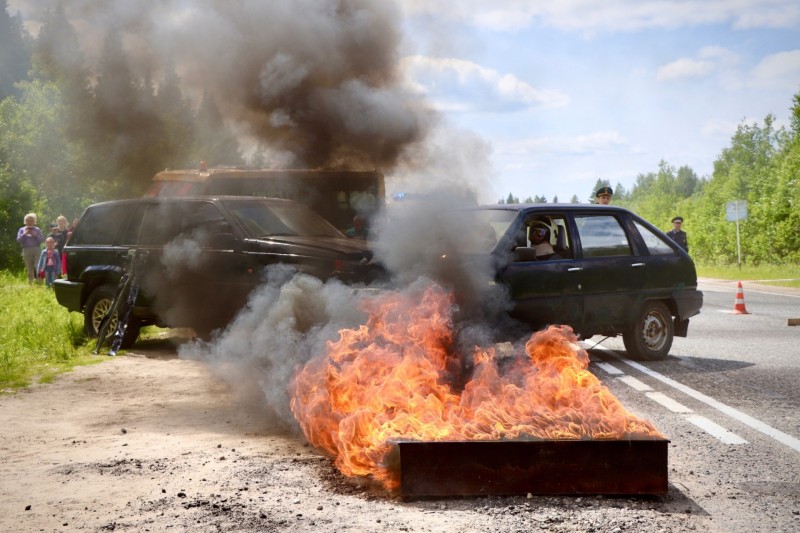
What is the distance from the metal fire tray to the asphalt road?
325 mm

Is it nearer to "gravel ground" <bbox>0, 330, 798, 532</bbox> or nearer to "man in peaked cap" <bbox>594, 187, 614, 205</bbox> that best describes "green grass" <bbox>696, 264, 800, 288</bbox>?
"man in peaked cap" <bbox>594, 187, 614, 205</bbox>

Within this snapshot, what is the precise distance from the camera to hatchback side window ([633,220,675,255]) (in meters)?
10.5

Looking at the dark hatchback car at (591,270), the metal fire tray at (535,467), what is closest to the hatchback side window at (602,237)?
the dark hatchback car at (591,270)

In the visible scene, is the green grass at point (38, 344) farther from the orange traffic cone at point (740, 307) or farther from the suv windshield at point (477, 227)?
the orange traffic cone at point (740, 307)

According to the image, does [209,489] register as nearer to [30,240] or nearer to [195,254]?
[195,254]

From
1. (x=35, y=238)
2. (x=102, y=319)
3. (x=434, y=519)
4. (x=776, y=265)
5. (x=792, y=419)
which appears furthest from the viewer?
(x=776, y=265)

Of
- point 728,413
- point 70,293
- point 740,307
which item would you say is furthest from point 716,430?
point 740,307

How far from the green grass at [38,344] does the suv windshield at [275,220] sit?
8.20 ft

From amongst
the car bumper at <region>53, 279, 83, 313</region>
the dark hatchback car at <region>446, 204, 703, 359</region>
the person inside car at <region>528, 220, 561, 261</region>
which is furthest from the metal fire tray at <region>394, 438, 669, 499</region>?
the car bumper at <region>53, 279, 83, 313</region>

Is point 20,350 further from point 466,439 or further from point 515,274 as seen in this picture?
point 466,439

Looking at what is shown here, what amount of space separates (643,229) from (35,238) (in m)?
16.4

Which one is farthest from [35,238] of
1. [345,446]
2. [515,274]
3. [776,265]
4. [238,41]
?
[776,265]

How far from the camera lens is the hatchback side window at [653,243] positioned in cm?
1053

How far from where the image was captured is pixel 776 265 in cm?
3841
